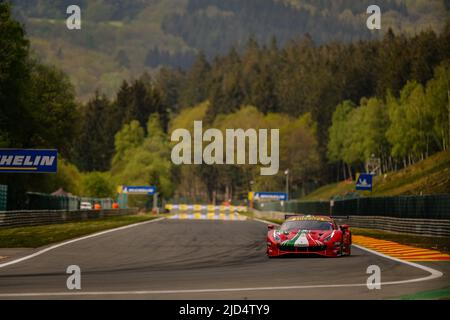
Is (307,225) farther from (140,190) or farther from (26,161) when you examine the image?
(140,190)

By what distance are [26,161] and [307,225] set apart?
28.0 metres

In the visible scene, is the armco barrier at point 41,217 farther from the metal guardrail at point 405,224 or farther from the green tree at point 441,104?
the green tree at point 441,104

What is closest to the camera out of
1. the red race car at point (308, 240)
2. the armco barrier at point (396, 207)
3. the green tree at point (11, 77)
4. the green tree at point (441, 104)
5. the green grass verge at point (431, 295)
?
the green grass verge at point (431, 295)

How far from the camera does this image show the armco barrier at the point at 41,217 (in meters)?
40.0

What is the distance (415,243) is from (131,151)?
429 ft

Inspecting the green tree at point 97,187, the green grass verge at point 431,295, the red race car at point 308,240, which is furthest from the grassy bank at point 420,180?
the green grass verge at point 431,295

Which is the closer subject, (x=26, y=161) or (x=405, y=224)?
(x=405, y=224)

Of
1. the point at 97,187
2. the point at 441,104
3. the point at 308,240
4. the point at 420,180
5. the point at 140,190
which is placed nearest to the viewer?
the point at 308,240

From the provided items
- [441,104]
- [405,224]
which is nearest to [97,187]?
[441,104]

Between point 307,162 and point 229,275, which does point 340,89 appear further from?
point 229,275

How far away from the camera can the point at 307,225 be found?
23625 mm

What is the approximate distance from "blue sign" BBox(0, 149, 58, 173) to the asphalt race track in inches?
893

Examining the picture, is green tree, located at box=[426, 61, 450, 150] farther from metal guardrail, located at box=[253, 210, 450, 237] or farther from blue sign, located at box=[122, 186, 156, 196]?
metal guardrail, located at box=[253, 210, 450, 237]

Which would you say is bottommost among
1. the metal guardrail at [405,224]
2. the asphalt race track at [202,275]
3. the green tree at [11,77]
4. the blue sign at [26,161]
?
the asphalt race track at [202,275]
